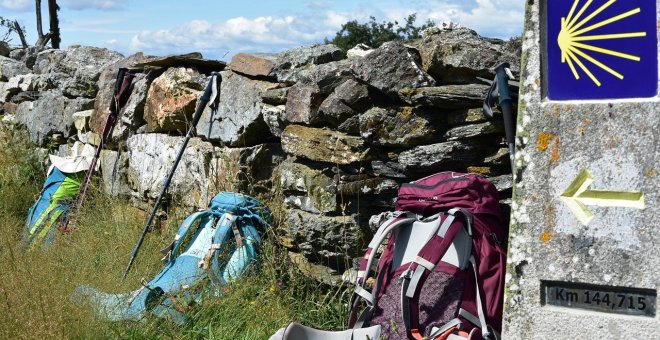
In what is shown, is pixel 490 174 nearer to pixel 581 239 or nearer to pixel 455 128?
pixel 455 128

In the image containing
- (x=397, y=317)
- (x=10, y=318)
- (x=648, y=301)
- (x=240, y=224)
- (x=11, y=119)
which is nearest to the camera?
(x=648, y=301)

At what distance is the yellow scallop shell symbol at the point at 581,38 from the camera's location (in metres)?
2.41

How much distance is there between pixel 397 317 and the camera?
359 cm

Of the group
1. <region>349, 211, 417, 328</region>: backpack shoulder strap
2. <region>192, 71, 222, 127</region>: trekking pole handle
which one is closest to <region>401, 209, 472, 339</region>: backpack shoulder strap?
<region>349, 211, 417, 328</region>: backpack shoulder strap

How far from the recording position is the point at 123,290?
488 cm

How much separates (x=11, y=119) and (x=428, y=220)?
6.58 meters

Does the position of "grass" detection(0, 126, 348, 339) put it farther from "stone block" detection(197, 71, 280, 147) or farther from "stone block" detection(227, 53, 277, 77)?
"stone block" detection(227, 53, 277, 77)

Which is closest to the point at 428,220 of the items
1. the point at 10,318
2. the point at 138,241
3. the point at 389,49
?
the point at 389,49

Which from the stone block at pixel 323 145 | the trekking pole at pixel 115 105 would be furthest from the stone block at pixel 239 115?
the trekking pole at pixel 115 105

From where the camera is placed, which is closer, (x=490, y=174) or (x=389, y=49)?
(x=490, y=174)

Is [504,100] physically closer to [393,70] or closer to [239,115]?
[393,70]

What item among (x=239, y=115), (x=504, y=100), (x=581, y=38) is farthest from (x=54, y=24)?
(x=581, y=38)

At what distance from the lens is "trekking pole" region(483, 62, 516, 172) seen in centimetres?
363

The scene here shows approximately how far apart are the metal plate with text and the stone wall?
1.43 m
